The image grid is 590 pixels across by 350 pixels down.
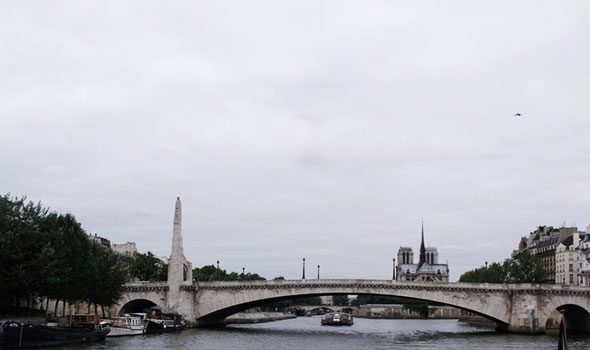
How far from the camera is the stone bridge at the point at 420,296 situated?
8938 cm

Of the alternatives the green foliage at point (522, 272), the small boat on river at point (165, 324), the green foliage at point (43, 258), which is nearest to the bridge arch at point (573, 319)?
the green foliage at point (522, 272)

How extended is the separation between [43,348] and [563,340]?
40199mm

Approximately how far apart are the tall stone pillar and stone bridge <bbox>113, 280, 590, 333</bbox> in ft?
1.78

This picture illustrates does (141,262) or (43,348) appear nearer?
(43,348)

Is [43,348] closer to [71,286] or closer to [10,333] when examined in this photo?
[10,333]

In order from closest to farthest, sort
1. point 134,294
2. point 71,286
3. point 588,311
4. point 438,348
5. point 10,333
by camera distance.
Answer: point 10,333, point 438,348, point 71,286, point 588,311, point 134,294

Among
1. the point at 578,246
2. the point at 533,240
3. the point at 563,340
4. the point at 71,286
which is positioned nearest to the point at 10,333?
the point at 71,286

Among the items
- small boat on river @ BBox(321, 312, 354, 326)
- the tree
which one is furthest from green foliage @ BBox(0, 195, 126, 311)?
the tree

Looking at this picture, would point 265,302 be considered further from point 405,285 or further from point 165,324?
point 165,324

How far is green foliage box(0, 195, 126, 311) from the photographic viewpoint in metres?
60.0

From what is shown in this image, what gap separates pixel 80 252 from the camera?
77000mm

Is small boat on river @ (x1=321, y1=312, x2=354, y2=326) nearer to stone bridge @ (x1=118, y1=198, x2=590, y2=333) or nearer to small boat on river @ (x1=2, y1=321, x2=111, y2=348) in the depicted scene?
stone bridge @ (x1=118, y1=198, x2=590, y2=333)

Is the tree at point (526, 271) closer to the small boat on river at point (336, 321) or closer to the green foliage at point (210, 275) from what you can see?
the small boat on river at point (336, 321)

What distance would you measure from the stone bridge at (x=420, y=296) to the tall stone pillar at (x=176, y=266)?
1.78ft
